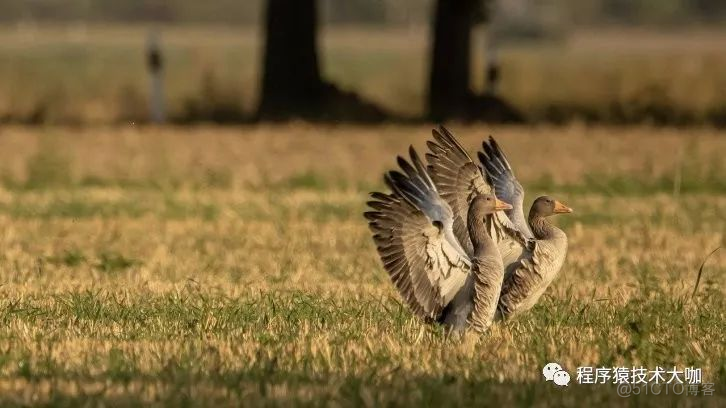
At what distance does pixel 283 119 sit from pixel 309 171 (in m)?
6.71

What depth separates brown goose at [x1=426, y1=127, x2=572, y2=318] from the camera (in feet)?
31.0

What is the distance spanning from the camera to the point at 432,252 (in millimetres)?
9117

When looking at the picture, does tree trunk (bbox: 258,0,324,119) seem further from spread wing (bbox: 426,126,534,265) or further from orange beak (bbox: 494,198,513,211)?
orange beak (bbox: 494,198,513,211)

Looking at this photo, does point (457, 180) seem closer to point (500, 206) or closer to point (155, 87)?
point (500, 206)

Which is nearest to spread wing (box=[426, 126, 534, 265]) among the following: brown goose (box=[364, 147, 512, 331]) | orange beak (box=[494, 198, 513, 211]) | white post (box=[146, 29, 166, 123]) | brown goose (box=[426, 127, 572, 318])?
brown goose (box=[426, 127, 572, 318])

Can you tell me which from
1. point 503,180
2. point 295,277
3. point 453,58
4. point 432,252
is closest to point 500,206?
point 432,252

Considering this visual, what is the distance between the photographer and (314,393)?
772cm

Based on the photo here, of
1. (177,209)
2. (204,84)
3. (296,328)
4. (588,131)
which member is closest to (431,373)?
(296,328)

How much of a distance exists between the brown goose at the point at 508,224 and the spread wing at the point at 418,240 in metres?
Result: 0.39

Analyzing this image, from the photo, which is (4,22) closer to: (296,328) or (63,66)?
(63,66)

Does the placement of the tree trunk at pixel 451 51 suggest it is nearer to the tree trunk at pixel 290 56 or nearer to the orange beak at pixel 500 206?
the tree trunk at pixel 290 56

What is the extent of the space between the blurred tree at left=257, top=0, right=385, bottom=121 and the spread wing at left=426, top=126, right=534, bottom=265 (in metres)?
18.8

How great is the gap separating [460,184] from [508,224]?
1.17ft

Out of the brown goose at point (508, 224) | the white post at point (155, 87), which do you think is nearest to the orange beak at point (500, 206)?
the brown goose at point (508, 224)
